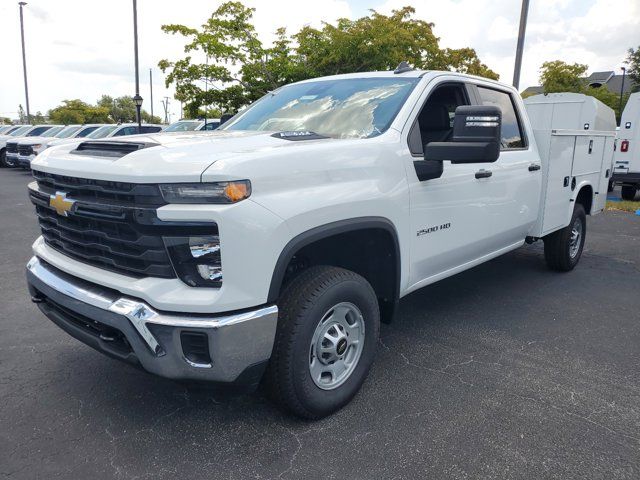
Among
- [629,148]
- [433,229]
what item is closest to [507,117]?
[433,229]

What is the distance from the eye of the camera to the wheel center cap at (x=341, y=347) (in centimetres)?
289

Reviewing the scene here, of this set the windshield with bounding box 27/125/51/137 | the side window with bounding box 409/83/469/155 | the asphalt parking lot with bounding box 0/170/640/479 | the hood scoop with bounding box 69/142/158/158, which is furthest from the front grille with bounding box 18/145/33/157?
the side window with bounding box 409/83/469/155

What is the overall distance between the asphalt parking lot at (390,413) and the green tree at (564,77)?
33403 mm

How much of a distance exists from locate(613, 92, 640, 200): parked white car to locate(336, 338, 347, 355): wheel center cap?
12.5 metres

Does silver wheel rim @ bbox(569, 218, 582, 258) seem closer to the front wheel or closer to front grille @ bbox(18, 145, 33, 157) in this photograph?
the front wheel

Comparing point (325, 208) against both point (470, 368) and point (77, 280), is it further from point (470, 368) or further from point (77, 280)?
point (470, 368)

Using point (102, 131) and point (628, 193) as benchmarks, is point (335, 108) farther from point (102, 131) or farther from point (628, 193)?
point (102, 131)

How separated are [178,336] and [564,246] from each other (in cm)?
492

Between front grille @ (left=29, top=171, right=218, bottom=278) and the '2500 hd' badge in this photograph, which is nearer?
front grille @ (left=29, top=171, right=218, bottom=278)

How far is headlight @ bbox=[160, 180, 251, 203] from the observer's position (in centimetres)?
226

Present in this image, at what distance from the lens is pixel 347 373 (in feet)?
9.86

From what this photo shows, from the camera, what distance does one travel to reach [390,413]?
9.78ft

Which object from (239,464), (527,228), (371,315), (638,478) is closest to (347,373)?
(371,315)

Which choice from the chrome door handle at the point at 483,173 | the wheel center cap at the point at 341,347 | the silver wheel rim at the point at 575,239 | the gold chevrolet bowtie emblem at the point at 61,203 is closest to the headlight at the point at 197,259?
the gold chevrolet bowtie emblem at the point at 61,203
